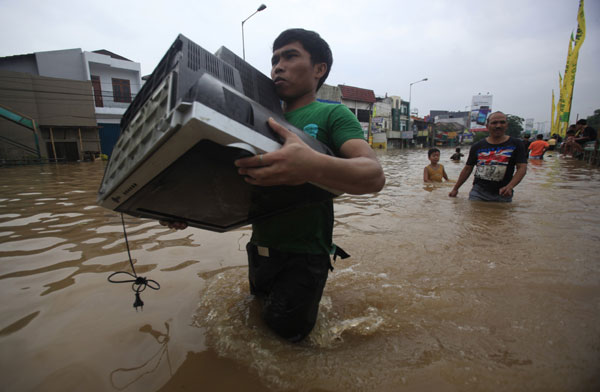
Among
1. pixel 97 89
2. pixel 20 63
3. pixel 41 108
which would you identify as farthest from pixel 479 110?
pixel 20 63

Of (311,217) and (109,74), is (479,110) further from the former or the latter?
(311,217)

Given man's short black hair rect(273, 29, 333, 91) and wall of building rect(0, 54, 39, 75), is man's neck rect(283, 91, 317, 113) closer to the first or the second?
man's short black hair rect(273, 29, 333, 91)

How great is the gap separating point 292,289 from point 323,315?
0.52 m

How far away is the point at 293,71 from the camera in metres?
1.49

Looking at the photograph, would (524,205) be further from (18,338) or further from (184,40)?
(18,338)

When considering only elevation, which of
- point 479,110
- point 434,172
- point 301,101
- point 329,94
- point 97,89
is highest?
point 479,110

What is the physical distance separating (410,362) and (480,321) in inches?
25.0

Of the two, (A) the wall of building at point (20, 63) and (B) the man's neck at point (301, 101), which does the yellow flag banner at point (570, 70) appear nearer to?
(B) the man's neck at point (301, 101)

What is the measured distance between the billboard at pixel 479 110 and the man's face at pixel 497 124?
219 feet

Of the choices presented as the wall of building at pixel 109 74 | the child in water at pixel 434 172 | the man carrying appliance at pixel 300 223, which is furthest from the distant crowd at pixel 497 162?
the wall of building at pixel 109 74

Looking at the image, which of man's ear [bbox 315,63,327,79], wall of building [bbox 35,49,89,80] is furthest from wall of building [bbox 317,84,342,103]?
man's ear [bbox 315,63,327,79]

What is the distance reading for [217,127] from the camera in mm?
784

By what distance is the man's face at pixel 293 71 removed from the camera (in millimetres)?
1482

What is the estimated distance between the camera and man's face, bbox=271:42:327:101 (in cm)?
148
